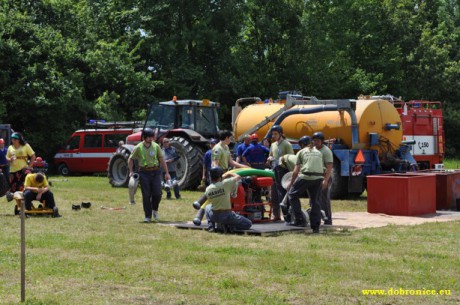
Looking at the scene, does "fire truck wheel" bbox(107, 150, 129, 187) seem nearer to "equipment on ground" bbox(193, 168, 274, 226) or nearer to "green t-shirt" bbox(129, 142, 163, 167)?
"green t-shirt" bbox(129, 142, 163, 167)

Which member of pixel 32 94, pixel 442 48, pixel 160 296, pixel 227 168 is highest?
pixel 442 48

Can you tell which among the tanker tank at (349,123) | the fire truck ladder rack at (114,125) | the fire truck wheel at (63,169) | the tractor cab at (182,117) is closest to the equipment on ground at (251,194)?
the tanker tank at (349,123)

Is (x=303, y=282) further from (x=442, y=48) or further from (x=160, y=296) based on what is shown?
(x=442, y=48)

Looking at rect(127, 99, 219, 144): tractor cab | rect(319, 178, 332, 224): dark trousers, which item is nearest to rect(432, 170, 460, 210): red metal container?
rect(319, 178, 332, 224): dark trousers

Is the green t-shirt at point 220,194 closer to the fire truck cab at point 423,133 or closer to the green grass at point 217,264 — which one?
the green grass at point 217,264

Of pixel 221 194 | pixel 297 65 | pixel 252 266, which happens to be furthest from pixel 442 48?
pixel 252 266

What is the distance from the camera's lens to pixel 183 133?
26203 millimetres

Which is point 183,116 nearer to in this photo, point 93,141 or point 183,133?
point 183,133

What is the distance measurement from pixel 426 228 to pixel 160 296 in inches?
307

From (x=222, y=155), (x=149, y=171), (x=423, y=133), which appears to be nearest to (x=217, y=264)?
(x=149, y=171)

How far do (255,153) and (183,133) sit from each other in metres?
7.32

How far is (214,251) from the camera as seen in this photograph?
12.1 metres

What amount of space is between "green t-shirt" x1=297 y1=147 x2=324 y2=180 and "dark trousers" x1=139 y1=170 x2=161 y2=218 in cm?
309

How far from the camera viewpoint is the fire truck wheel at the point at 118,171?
27.7m
